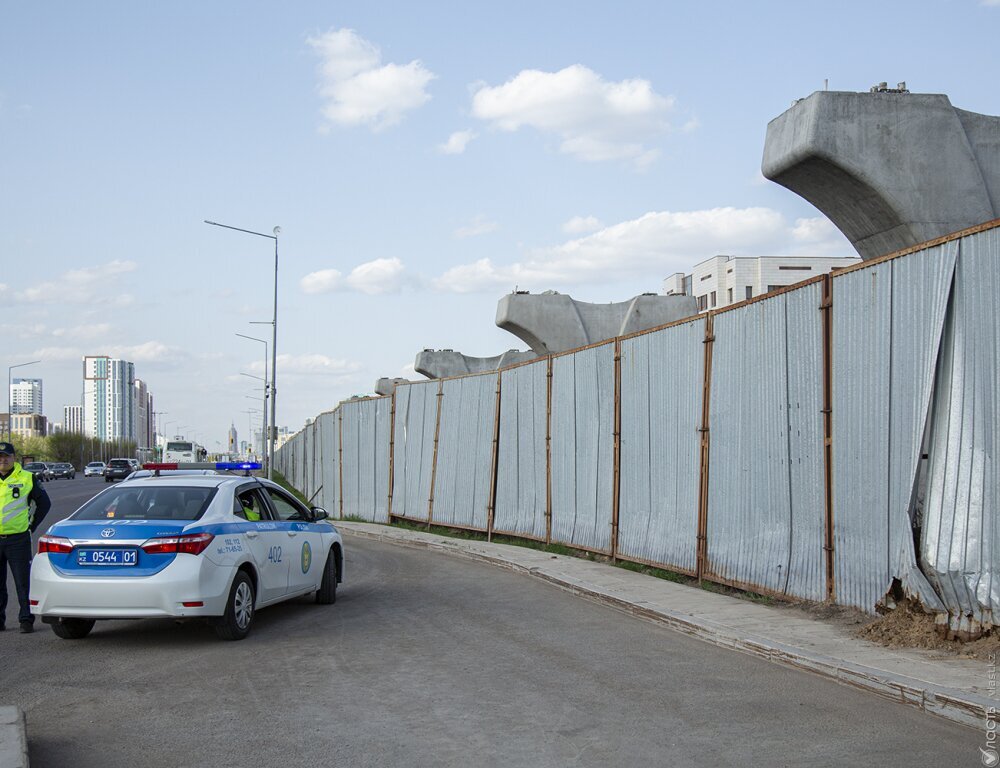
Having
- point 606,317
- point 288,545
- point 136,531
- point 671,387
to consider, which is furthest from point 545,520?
point 606,317

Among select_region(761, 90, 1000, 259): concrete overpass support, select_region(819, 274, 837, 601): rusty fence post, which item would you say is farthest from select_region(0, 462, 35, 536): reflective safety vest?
select_region(761, 90, 1000, 259): concrete overpass support

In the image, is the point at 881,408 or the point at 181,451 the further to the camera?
the point at 181,451

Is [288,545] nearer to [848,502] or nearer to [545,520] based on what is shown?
→ [848,502]

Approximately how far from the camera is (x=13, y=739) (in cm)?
565

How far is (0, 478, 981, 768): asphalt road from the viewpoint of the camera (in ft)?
18.9

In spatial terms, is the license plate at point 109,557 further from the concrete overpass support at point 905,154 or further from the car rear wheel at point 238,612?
the concrete overpass support at point 905,154

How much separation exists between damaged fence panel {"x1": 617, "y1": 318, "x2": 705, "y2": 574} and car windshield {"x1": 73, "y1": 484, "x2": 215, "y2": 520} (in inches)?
243

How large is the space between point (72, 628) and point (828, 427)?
7277mm

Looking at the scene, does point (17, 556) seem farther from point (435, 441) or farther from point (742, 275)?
point (742, 275)

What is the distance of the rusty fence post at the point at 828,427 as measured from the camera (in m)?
10.1

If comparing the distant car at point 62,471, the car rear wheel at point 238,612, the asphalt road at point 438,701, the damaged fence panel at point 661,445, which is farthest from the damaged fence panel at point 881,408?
the distant car at point 62,471

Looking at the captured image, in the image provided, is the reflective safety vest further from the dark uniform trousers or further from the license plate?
the license plate

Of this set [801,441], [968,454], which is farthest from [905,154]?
[968,454]

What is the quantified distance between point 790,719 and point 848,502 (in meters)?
3.86
